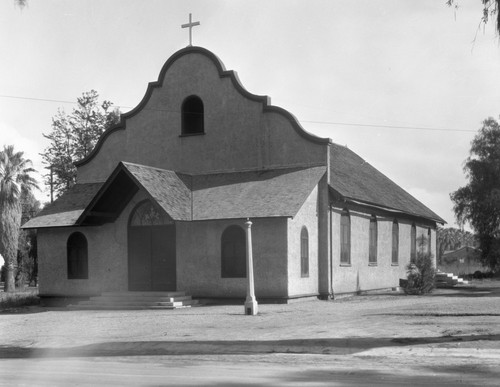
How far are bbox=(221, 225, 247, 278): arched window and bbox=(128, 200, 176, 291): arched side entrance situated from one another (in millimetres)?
1973

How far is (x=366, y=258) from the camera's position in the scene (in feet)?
102

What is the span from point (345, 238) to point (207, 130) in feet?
21.5

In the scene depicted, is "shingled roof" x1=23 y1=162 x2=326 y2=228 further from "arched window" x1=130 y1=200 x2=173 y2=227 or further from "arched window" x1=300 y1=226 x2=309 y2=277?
"arched window" x1=300 y1=226 x2=309 y2=277

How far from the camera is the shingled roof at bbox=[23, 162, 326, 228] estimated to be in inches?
990

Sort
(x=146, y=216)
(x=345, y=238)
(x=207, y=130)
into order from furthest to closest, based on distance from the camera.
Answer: (x=345, y=238)
(x=207, y=130)
(x=146, y=216)

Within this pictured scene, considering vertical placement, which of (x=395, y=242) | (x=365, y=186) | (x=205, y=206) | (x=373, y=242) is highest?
(x=365, y=186)

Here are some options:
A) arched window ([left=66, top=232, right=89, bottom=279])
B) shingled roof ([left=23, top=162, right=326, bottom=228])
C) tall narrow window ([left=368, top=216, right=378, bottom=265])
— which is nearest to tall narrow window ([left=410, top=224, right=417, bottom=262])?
tall narrow window ([left=368, top=216, right=378, bottom=265])

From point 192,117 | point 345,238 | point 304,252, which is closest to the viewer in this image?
point 304,252

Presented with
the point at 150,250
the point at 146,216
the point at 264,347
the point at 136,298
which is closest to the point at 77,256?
the point at 150,250

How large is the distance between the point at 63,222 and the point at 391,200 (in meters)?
14.6

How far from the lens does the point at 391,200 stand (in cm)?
3444

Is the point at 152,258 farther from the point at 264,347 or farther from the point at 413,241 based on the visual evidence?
the point at 413,241

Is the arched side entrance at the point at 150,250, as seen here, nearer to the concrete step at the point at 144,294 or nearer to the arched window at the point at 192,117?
the concrete step at the point at 144,294

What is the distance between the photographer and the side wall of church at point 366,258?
28000mm
